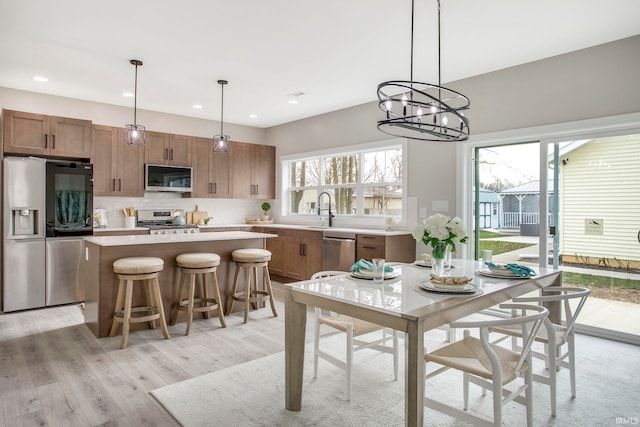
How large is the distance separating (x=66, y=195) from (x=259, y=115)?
2.98m

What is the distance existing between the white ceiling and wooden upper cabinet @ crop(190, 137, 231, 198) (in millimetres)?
1346

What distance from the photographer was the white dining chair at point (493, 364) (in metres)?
1.74

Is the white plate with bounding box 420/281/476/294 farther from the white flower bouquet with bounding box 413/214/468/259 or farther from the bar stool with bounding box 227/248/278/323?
the bar stool with bounding box 227/248/278/323

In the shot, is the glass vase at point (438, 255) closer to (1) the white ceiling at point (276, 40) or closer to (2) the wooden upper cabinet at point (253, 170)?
(1) the white ceiling at point (276, 40)

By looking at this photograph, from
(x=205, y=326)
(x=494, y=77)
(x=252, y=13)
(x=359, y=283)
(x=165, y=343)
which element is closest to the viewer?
(x=359, y=283)

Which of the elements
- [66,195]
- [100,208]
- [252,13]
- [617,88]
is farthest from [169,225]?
[617,88]

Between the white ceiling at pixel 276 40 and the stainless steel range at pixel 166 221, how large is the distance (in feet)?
6.04

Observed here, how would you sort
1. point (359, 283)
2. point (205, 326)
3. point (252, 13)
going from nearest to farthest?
point (359, 283) → point (252, 13) → point (205, 326)

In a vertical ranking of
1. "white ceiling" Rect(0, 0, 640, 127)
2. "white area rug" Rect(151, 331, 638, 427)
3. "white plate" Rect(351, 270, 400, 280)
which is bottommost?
"white area rug" Rect(151, 331, 638, 427)

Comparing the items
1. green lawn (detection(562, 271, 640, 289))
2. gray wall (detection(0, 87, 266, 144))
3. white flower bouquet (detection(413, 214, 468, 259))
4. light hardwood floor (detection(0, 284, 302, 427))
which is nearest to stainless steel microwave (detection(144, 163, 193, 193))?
gray wall (detection(0, 87, 266, 144))

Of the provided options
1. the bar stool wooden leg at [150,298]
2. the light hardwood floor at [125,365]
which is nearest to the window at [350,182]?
the light hardwood floor at [125,365]

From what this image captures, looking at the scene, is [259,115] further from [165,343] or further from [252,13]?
[165,343]

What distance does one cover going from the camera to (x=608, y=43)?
139 inches

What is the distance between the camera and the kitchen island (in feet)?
11.7
